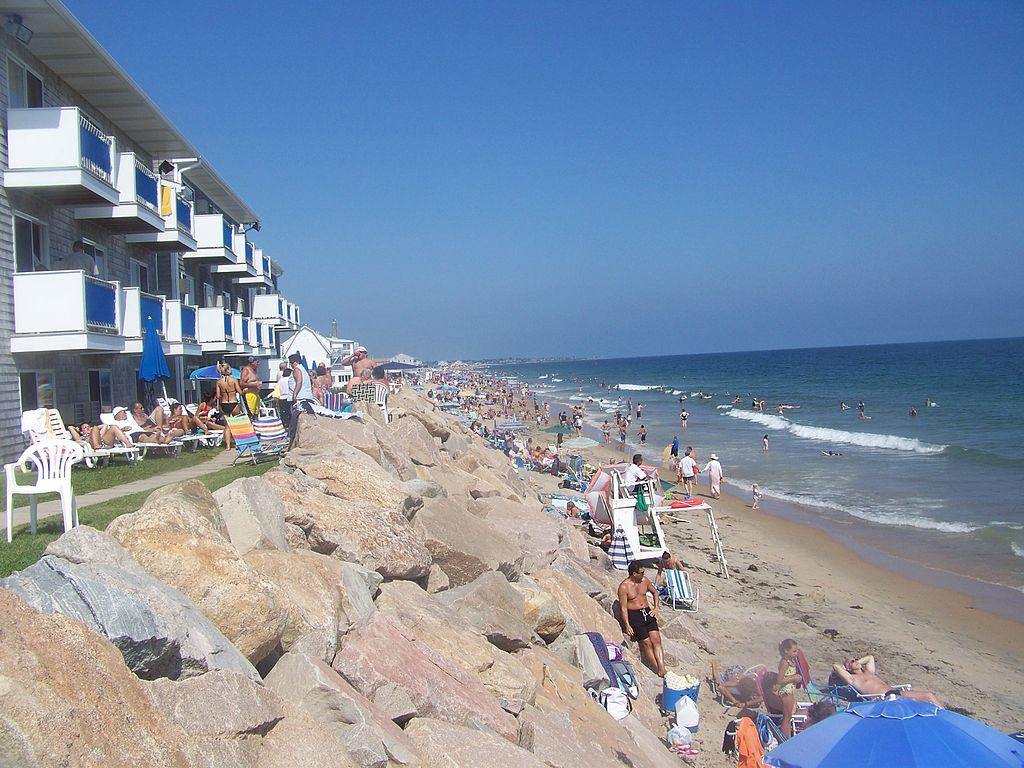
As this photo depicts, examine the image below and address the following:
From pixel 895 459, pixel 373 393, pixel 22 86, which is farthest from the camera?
pixel 895 459

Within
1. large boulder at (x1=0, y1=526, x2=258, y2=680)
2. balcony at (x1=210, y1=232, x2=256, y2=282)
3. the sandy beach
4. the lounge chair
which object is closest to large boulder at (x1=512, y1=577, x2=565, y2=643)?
the sandy beach

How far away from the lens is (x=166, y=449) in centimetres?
1528

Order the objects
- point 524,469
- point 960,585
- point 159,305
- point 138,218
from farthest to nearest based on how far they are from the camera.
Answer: point 524,469 → point 159,305 → point 138,218 → point 960,585

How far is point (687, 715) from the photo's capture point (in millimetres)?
8156

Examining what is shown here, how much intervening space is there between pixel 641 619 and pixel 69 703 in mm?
7601

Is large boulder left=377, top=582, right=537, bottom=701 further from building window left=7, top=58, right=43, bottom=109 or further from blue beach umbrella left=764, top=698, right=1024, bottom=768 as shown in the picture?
building window left=7, top=58, right=43, bottom=109

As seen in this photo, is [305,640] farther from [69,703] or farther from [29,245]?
[29,245]

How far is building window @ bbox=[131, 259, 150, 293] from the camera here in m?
19.6

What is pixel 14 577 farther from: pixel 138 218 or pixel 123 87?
pixel 123 87

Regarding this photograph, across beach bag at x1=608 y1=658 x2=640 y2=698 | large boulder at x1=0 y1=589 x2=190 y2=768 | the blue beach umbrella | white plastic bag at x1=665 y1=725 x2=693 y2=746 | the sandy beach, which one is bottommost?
the sandy beach

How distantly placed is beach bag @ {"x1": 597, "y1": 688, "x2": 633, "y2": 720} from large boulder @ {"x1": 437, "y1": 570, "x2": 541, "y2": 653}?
Answer: 873 millimetres

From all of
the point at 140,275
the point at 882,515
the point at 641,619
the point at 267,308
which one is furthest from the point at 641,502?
the point at 267,308

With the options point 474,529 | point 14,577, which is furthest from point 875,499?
point 14,577

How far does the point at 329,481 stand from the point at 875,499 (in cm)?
2036
